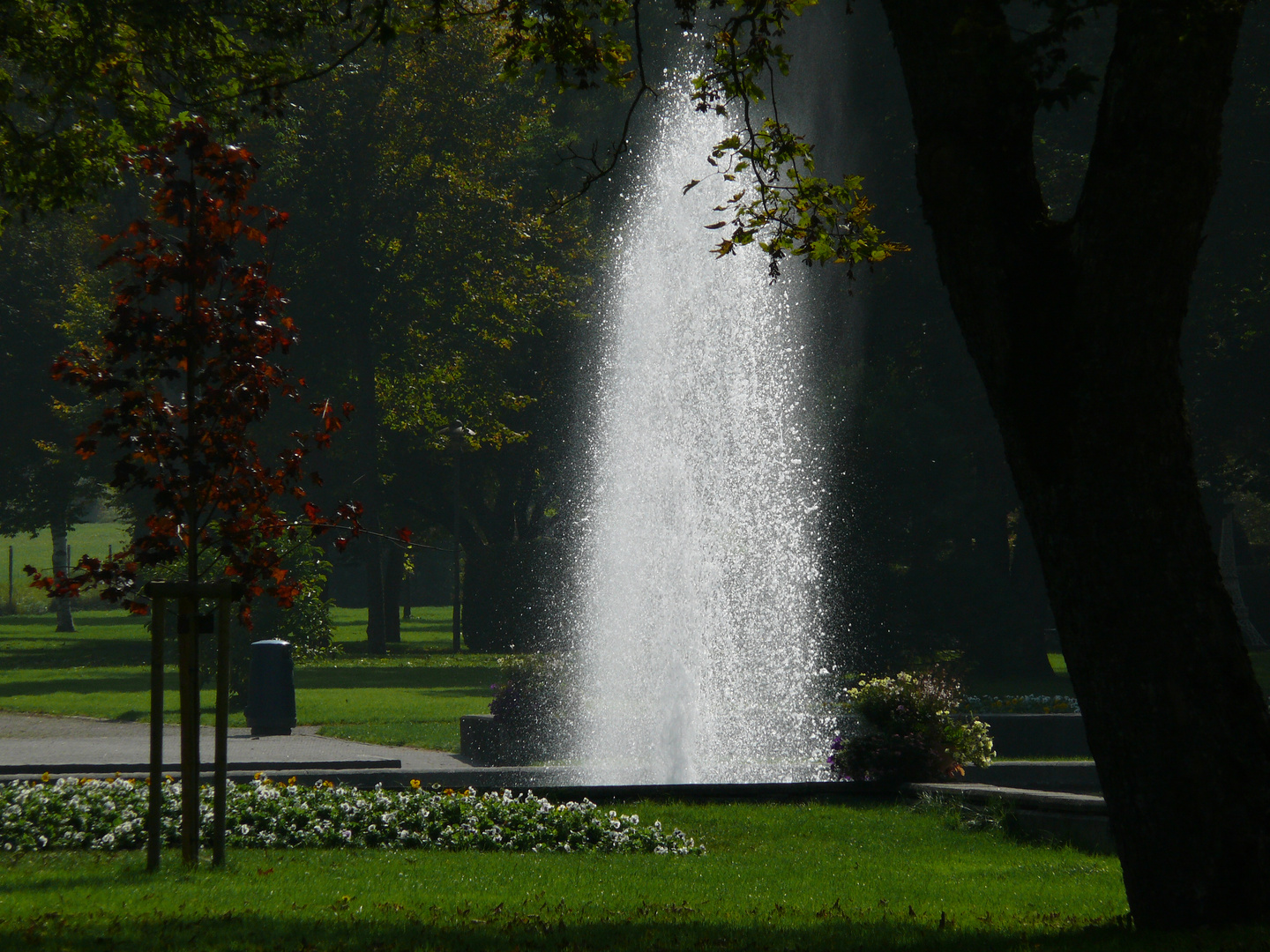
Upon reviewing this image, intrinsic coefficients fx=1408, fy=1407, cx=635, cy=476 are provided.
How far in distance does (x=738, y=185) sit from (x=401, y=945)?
19427 millimetres

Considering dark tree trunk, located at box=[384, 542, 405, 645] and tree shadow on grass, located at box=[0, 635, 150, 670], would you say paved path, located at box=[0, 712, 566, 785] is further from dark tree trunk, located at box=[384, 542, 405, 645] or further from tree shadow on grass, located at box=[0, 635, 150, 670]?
dark tree trunk, located at box=[384, 542, 405, 645]

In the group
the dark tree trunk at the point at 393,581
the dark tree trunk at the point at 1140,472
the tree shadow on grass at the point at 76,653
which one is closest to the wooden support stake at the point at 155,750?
the dark tree trunk at the point at 1140,472

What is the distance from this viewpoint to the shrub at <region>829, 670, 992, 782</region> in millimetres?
13109

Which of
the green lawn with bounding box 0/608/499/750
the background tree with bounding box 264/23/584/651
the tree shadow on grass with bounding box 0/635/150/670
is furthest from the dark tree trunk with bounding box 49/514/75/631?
the background tree with bounding box 264/23/584/651

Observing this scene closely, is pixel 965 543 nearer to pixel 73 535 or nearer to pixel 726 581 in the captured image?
pixel 726 581

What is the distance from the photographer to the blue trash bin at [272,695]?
62.4 feet

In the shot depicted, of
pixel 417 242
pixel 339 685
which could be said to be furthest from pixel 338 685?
pixel 417 242

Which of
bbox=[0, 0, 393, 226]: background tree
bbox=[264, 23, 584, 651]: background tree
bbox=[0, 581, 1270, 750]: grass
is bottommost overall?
bbox=[0, 581, 1270, 750]: grass

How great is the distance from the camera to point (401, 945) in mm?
5965

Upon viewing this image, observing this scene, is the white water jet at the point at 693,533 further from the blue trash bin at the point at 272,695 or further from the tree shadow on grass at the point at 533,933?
the tree shadow on grass at the point at 533,933

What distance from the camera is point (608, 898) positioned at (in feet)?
25.7

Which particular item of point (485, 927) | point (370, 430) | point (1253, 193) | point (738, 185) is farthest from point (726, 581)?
point (370, 430)

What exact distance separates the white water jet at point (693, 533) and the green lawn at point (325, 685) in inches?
113

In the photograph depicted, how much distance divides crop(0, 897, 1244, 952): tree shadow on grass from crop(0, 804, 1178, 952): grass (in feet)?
0.06
